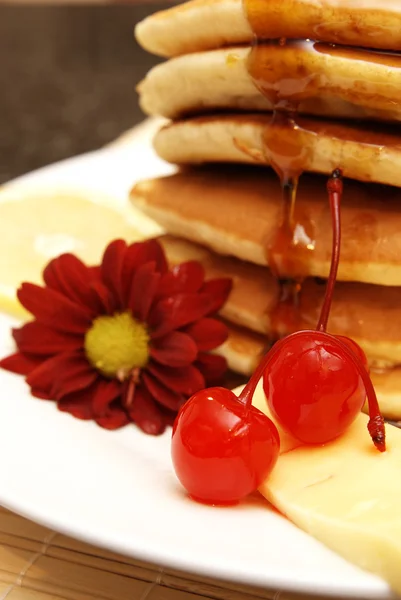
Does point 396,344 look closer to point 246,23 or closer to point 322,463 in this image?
point 322,463

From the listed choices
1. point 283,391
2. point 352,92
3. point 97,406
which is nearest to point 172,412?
point 97,406

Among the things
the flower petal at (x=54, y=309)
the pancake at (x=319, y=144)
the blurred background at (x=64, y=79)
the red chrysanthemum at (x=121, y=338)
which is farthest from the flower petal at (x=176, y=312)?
the blurred background at (x=64, y=79)

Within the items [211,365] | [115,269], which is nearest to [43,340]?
[115,269]

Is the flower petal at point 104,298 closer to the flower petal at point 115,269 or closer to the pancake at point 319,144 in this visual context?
the flower petal at point 115,269

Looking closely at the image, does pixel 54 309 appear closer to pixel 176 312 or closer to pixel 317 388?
pixel 176 312

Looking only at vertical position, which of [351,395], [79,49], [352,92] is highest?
[352,92]

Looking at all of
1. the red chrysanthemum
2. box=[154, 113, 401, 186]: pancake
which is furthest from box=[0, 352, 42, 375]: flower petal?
box=[154, 113, 401, 186]: pancake

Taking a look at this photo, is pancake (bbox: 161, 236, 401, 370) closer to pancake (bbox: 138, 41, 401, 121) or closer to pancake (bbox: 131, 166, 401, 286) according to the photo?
pancake (bbox: 131, 166, 401, 286)
